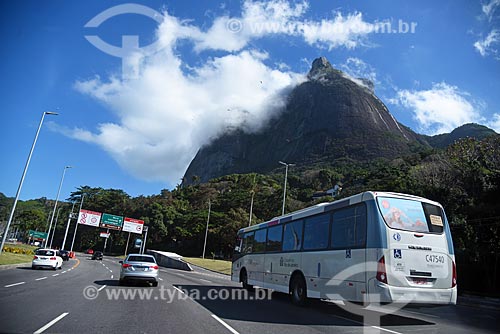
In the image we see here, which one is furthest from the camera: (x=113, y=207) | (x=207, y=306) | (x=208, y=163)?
(x=208, y=163)

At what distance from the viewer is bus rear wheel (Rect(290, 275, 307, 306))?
1139 centimetres

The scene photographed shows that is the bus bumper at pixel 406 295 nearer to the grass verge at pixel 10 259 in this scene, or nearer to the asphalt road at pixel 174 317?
the asphalt road at pixel 174 317

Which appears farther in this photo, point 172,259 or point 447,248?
point 172,259

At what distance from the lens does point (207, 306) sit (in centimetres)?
1041

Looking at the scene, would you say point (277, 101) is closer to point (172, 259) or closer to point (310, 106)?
point (310, 106)

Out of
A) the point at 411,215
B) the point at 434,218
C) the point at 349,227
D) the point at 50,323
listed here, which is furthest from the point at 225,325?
the point at 434,218

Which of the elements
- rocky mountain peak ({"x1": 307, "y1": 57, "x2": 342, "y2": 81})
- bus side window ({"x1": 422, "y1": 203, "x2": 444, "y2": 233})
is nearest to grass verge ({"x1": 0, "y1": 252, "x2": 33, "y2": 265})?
bus side window ({"x1": 422, "y1": 203, "x2": 444, "y2": 233})

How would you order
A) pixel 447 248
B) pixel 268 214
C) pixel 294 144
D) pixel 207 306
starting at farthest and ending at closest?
pixel 294 144, pixel 268 214, pixel 207 306, pixel 447 248

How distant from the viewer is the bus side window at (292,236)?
12432mm

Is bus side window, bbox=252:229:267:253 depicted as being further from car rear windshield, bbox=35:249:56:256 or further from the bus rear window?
car rear windshield, bbox=35:249:56:256

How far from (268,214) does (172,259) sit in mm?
29778

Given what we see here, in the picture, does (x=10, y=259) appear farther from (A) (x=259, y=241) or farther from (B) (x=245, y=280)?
(A) (x=259, y=241)

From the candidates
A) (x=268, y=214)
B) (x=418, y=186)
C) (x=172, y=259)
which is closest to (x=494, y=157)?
(x=418, y=186)

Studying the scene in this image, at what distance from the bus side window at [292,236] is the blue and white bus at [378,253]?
557 millimetres
